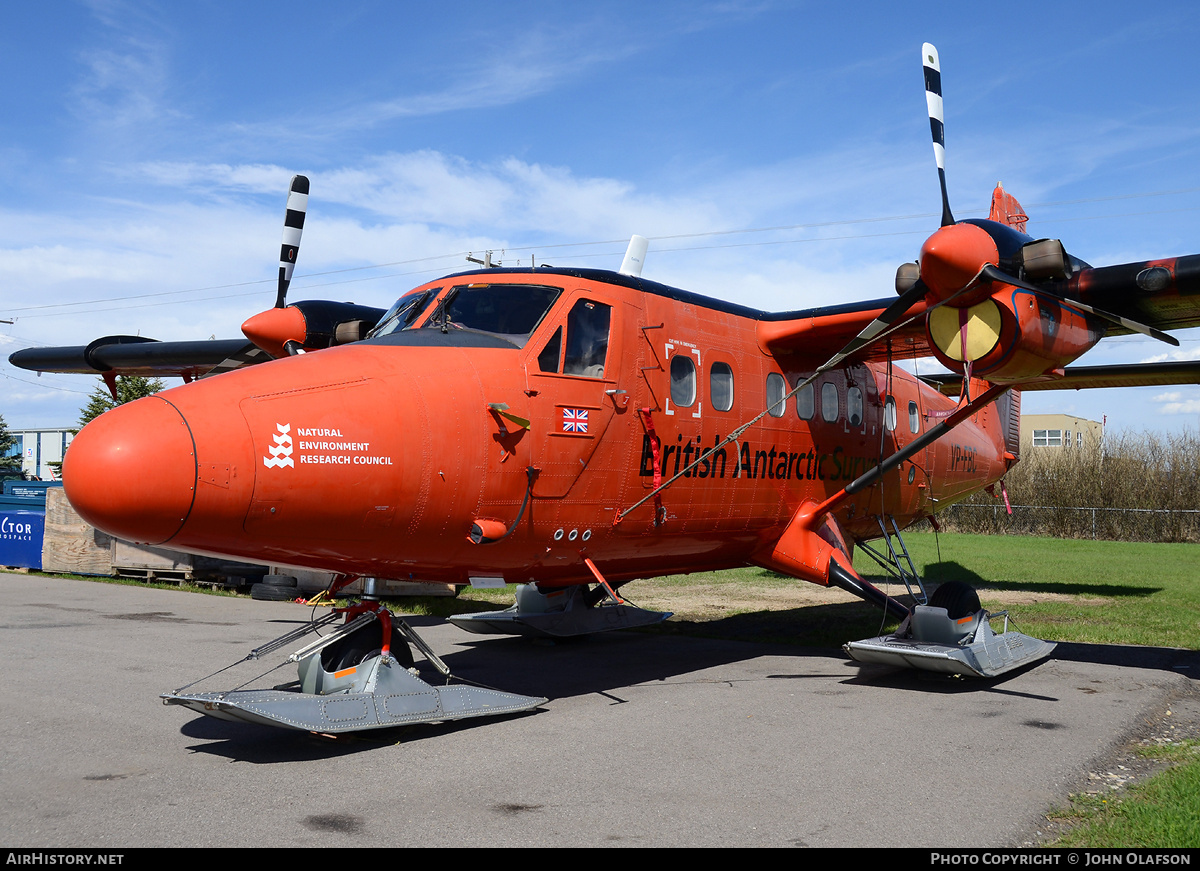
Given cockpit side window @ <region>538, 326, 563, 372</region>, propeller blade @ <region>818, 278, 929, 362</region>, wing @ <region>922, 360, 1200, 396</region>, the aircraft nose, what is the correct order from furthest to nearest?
1. wing @ <region>922, 360, 1200, 396</region>
2. propeller blade @ <region>818, 278, 929, 362</region>
3. cockpit side window @ <region>538, 326, 563, 372</region>
4. the aircraft nose

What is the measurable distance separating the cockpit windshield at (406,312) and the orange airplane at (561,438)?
1.4 inches

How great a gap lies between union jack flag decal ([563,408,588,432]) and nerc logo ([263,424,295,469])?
2340 millimetres

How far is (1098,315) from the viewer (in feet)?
27.7

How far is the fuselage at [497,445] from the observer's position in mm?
5785

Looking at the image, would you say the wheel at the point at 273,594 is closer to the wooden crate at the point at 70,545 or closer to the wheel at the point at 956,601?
the wooden crate at the point at 70,545

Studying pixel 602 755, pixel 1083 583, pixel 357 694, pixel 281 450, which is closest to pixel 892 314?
pixel 602 755

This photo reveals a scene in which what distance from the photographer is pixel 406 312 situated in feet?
25.4

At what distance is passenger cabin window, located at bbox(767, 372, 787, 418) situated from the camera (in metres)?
9.80

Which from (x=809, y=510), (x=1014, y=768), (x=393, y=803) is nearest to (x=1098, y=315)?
(x=809, y=510)

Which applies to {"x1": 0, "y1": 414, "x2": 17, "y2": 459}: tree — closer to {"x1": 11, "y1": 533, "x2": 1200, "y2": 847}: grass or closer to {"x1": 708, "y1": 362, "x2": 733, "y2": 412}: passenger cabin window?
{"x1": 11, "y1": 533, "x2": 1200, "y2": 847}: grass

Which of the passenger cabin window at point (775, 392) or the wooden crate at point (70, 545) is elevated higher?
the passenger cabin window at point (775, 392)

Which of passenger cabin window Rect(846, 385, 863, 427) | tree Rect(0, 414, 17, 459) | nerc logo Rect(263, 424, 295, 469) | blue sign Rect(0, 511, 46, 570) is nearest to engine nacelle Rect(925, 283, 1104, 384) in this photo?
→ passenger cabin window Rect(846, 385, 863, 427)

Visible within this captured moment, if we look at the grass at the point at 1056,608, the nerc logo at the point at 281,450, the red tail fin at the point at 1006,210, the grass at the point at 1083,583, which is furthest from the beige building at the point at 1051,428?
the nerc logo at the point at 281,450
